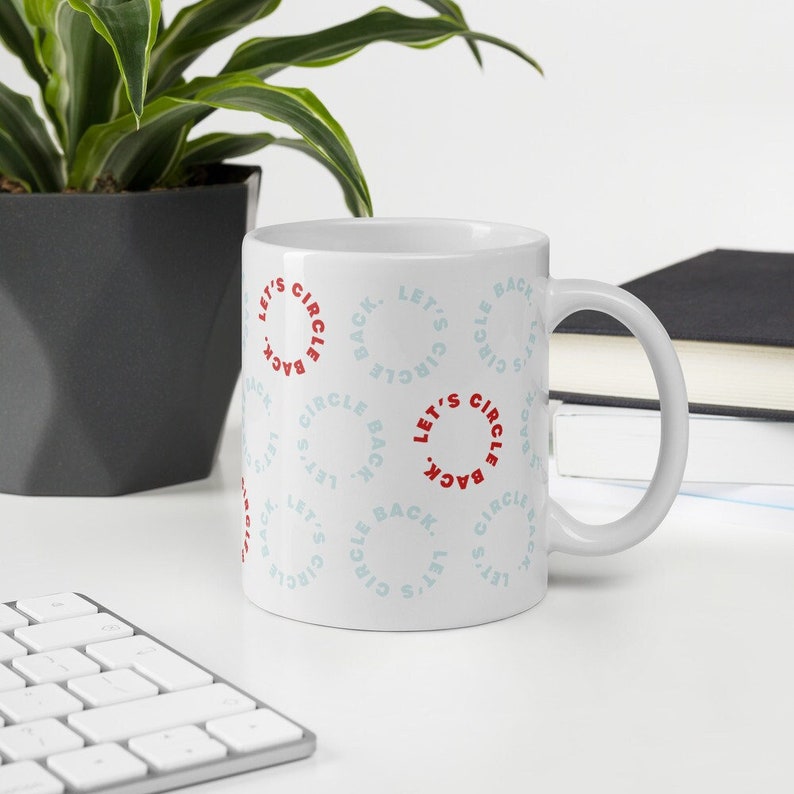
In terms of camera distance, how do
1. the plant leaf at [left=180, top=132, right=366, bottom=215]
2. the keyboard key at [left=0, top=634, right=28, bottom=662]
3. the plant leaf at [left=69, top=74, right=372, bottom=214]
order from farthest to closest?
the plant leaf at [left=180, top=132, right=366, bottom=215] → the plant leaf at [left=69, top=74, right=372, bottom=214] → the keyboard key at [left=0, top=634, right=28, bottom=662]

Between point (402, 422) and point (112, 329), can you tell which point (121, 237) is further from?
point (402, 422)

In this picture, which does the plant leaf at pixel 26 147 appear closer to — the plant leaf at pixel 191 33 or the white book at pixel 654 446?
the plant leaf at pixel 191 33

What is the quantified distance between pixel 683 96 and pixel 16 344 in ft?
2.25

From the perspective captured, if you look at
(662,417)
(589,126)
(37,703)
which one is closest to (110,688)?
(37,703)

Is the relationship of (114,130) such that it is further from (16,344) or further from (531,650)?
(531,650)

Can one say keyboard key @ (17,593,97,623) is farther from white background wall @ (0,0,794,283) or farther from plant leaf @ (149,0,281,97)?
white background wall @ (0,0,794,283)

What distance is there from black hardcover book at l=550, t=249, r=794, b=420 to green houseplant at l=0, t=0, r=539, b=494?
0.14 m

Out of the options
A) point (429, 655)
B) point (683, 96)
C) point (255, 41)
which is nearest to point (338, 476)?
point (429, 655)

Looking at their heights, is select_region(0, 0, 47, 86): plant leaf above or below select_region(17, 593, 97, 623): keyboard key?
above

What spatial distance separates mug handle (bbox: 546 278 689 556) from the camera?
53cm

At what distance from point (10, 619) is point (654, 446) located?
32 cm

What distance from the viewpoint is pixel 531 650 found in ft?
1.63

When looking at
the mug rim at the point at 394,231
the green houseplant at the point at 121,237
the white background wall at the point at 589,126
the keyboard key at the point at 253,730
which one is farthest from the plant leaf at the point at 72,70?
the white background wall at the point at 589,126

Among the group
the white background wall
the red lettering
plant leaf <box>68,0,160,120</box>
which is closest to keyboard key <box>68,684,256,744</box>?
the red lettering
